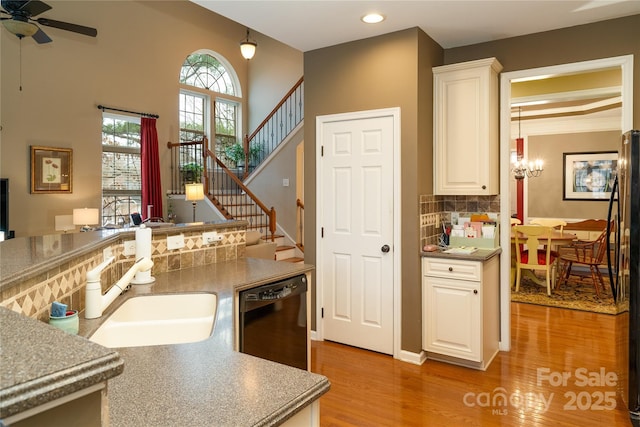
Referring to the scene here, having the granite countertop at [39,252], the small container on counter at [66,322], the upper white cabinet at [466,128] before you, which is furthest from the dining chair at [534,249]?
the small container on counter at [66,322]

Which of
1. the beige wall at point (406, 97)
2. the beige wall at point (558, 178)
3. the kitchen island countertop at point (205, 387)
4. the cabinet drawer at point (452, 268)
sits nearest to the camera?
the kitchen island countertop at point (205, 387)

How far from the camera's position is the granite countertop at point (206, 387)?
960 millimetres

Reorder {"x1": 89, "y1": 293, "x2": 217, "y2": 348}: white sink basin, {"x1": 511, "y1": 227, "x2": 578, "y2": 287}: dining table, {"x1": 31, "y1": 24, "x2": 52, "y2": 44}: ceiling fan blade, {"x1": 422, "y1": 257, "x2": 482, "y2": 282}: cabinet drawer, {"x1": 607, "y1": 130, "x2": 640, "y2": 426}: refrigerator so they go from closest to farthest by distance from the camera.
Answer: {"x1": 89, "y1": 293, "x2": 217, "y2": 348}: white sink basin → {"x1": 607, "y1": 130, "x2": 640, "y2": 426}: refrigerator → {"x1": 422, "y1": 257, "x2": 482, "y2": 282}: cabinet drawer → {"x1": 31, "y1": 24, "x2": 52, "y2": 44}: ceiling fan blade → {"x1": 511, "y1": 227, "x2": 578, "y2": 287}: dining table

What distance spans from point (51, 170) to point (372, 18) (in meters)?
5.47

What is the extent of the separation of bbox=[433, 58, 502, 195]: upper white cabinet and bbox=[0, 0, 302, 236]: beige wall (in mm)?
5643

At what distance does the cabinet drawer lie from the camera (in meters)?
3.35

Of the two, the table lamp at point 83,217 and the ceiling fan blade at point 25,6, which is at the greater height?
the ceiling fan blade at point 25,6

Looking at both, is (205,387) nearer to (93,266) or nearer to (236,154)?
(93,266)

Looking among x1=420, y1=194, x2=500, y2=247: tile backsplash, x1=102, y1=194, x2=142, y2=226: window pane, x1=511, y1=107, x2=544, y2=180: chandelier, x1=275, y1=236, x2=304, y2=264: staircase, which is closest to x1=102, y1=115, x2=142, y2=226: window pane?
x1=102, y1=194, x2=142, y2=226: window pane

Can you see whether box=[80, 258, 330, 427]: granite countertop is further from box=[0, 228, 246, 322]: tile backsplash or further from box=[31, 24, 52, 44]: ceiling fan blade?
box=[31, 24, 52, 44]: ceiling fan blade

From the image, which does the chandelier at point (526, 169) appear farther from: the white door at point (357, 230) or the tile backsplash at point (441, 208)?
the white door at point (357, 230)

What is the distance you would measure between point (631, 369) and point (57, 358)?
309cm

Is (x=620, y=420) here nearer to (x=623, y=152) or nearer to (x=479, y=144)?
(x=623, y=152)

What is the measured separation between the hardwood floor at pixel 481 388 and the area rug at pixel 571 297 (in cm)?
98
